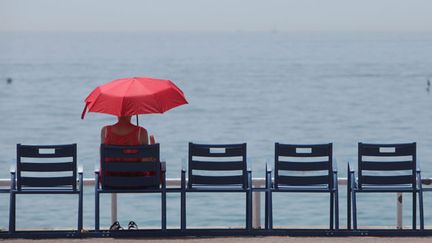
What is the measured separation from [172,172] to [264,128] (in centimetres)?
1802

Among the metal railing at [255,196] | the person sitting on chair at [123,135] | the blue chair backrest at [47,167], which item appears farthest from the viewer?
the metal railing at [255,196]

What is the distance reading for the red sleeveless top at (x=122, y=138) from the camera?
1135 cm

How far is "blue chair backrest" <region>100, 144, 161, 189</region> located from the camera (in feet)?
36.6

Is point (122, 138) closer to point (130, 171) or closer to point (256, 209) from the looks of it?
point (130, 171)

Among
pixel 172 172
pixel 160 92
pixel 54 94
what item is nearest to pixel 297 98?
pixel 54 94

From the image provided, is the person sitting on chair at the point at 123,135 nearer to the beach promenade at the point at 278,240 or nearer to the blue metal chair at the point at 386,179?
the beach promenade at the point at 278,240

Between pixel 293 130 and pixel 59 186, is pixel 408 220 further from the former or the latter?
pixel 293 130

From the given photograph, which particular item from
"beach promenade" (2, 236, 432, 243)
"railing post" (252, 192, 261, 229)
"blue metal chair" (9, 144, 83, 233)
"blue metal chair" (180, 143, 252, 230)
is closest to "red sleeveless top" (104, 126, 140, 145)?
"blue metal chair" (9, 144, 83, 233)

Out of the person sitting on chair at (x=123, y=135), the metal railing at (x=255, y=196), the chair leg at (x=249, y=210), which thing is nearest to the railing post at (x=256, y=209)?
the metal railing at (x=255, y=196)

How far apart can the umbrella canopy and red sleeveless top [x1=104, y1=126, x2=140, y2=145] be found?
0.17 meters

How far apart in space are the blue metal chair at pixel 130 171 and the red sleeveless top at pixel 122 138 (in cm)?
21

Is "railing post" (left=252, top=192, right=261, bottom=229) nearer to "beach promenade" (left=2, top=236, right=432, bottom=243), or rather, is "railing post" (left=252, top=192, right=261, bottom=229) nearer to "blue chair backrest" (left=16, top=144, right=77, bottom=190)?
"beach promenade" (left=2, top=236, right=432, bottom=243)

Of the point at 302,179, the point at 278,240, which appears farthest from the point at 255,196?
the point at 278,240

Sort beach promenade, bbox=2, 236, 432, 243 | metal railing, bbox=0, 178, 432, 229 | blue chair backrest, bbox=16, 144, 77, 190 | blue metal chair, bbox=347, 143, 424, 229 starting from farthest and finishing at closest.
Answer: metal railing, bbox=0, 178, 432, 229
blue metal chair, bbox=347, 143, 424, 229
blue chair backrest, bbox=16, 144, 77, 190
beach promenade, bbox=2, 236, 432, 243
